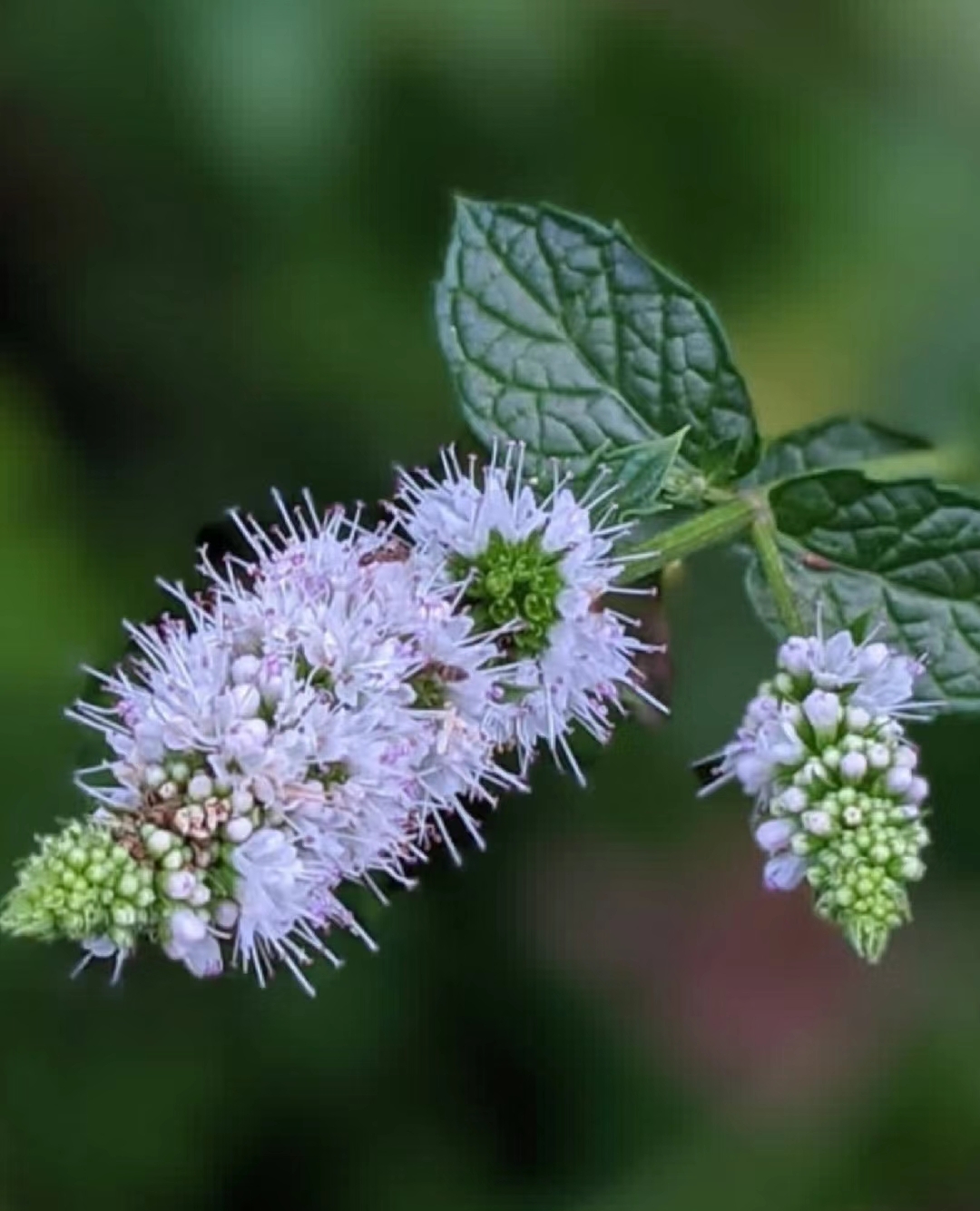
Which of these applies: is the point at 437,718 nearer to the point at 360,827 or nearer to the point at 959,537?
the point at 360,827

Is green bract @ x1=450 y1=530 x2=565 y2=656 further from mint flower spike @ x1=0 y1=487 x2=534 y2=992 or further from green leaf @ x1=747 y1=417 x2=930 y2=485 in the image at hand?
green leaf @ x1=747 y1=417 x2=930 y2=485

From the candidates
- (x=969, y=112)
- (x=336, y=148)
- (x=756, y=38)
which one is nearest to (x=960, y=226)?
(x=969, y=112)

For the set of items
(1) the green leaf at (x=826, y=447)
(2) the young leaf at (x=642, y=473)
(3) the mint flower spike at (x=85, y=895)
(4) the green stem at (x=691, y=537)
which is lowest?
(3) the mint flower spike at (x=85, y=895)

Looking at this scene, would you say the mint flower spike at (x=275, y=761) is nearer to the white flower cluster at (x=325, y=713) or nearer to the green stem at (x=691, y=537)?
the white flower cluster at (x=325, y=713)

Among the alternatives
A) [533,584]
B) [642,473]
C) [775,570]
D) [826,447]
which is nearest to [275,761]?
[533,584]

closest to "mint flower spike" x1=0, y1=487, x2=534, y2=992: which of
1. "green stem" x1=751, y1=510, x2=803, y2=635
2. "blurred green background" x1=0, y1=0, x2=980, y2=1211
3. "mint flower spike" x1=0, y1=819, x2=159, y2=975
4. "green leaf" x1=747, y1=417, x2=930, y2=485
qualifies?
"mint flower spike" x1=0, y1=819, x2=159, y2=975

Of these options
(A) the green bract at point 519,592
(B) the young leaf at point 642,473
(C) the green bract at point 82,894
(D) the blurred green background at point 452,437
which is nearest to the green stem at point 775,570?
(B) the young leaf at point 642,473

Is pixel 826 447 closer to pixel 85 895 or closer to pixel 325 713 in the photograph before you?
pixel 325 713
